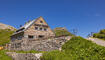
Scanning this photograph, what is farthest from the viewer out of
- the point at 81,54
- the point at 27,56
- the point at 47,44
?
the point at 47,44

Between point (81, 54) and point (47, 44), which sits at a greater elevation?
point (47, 44)

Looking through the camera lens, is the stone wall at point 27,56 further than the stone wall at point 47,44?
No

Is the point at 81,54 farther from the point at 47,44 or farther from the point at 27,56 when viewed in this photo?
the point at 47,44

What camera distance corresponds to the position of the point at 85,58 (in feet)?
30.8

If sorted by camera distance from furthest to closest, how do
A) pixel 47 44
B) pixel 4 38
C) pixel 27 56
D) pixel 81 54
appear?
pixel 4 38 < pixel 47 44 < pixel 27 56 < pixel 81 54

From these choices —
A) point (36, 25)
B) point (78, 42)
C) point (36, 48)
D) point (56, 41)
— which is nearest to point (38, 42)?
point (36, 48)

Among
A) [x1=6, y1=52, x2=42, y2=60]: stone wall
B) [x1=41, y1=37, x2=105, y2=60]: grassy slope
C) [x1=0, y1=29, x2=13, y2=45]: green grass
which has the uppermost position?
[x1=0, y1=29, x2=13, y2=45]: green grass

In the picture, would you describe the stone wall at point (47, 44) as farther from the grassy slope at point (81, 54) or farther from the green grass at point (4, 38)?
the green grass at point (4, 38)

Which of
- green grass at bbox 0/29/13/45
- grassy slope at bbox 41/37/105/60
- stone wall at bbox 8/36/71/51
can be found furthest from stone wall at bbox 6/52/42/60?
green grass at bbox 0/29/13/45

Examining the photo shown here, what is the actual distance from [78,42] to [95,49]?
10.4 ft

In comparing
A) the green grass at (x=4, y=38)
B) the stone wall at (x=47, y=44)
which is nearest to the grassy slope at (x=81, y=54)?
the stone wall at (x=47, y=44)

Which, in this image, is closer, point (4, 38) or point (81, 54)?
point (81, 54)

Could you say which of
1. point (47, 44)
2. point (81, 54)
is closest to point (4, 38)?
point (47, 44)

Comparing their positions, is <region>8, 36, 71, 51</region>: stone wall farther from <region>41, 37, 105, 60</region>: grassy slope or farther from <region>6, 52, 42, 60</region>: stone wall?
<region>6, 52, 42, 60</region>: stone wall
